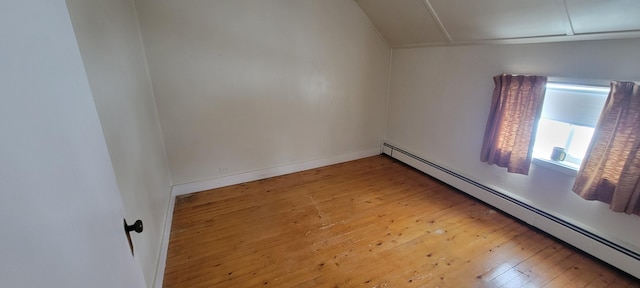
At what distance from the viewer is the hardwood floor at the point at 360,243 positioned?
1.74 m

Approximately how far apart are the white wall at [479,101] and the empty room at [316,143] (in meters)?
0.01

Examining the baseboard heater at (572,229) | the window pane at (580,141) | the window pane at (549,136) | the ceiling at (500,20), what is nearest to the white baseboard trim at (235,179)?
the baseboard heater at (572,229)

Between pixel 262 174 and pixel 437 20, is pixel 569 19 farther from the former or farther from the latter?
pixel 262 174

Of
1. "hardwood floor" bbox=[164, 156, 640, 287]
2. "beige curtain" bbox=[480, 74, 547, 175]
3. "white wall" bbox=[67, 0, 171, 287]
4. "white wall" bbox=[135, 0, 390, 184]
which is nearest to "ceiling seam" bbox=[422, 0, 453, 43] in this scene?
"beige curtain" bbox=[480, 74, 547, 175]

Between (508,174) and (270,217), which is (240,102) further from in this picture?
(508,174)

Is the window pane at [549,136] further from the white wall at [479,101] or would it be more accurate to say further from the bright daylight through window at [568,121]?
the white wall at [479,101]

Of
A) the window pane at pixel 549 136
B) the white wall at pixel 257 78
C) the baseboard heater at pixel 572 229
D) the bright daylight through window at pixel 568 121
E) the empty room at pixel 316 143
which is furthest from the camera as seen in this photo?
the white wall at pixel 257 78

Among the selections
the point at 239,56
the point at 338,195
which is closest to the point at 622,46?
the point at 338,195

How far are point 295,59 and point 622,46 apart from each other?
8.38 feet

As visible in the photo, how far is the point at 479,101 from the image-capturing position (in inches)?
102

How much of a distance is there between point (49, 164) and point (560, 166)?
2.81 m

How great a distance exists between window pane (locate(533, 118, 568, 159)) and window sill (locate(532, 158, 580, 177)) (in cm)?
6

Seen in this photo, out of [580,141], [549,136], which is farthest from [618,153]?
[549,136]

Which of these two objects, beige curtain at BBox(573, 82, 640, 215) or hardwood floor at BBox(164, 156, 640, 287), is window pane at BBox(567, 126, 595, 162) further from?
hardwood floor at BBox(164, 156, 640, 287)
